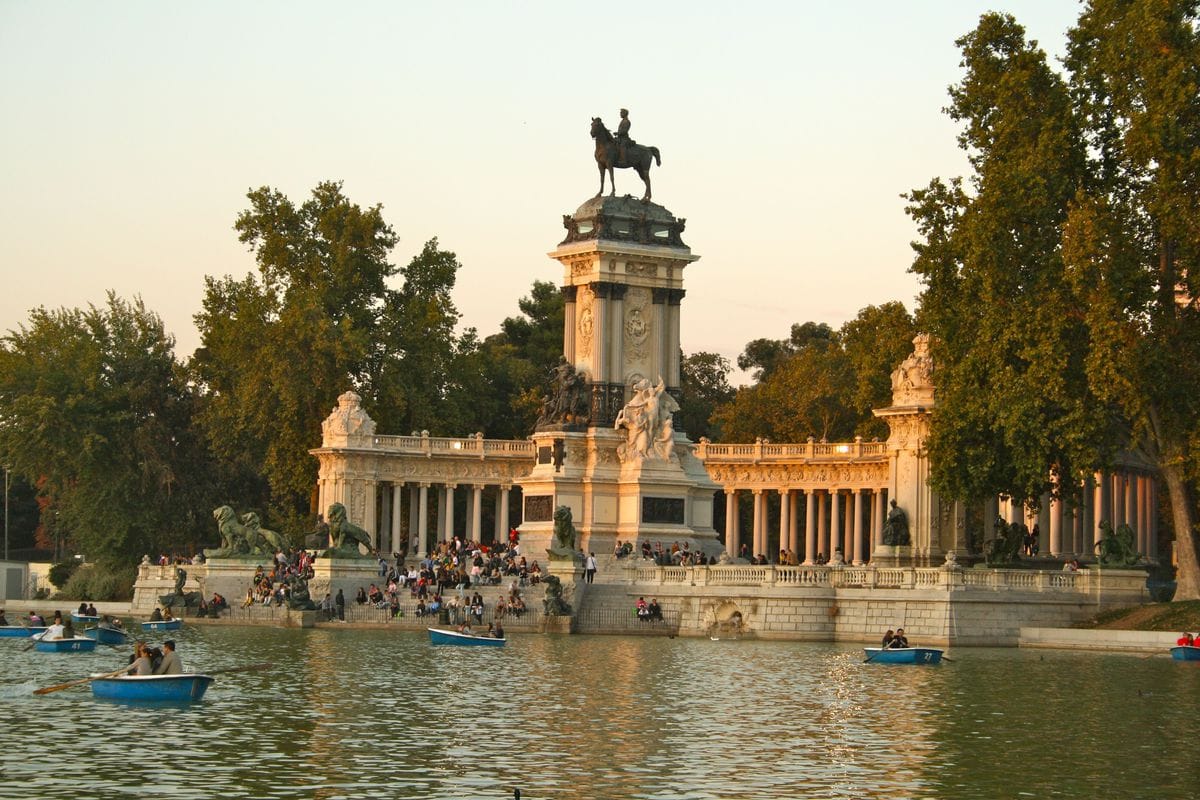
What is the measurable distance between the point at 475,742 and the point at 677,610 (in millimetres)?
26641

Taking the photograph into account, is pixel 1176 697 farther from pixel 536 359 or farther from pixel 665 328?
pixel 536 359

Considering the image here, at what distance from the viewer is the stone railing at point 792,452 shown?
77.2 meters

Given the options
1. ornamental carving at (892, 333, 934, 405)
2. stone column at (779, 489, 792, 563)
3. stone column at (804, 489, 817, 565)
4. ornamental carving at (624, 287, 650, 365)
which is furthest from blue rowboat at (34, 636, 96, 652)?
stone column at (779, 489, 792, 563)

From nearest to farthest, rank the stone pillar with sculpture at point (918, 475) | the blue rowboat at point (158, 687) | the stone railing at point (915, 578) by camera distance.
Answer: the blue rowboat at point (158, 687) < the stone railing at point (915, 578) < the stone pillar with sculpture at point (918, 475)

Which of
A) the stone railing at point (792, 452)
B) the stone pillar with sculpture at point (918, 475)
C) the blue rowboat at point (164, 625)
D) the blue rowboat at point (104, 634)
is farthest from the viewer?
the stone railing at point (792, 452)

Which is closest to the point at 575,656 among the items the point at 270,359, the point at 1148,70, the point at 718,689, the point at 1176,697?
the point at 718,689

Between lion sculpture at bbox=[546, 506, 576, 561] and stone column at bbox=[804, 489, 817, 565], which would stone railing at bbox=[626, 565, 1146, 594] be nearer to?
lion sculpture at bbox=[546, 506, 576, 561]

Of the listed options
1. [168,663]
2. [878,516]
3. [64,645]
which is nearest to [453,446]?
[878,516]

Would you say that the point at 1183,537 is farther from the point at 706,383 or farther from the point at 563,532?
the point at 706,383

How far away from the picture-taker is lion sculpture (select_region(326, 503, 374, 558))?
211ft

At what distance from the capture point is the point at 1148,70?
55.4m

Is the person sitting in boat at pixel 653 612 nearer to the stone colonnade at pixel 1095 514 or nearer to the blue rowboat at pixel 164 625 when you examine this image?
the blue rowboat at pixel 164 625

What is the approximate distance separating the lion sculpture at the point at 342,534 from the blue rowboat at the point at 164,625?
Answer: 5.58 metres

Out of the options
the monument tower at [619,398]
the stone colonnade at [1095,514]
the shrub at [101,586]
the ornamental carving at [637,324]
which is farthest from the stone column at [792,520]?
the shrub at [101,586]
